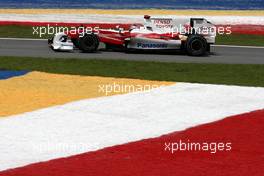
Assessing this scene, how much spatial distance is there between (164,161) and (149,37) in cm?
1289

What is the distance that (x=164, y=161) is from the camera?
380 inches

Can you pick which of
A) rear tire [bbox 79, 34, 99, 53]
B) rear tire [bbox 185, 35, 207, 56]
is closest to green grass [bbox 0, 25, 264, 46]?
rear tire [bbox 185, 35, 207, 56]

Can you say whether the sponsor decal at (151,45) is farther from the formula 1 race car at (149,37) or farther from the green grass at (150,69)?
the green grass at (150,69)

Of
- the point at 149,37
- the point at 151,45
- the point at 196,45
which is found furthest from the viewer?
the point at 196,45

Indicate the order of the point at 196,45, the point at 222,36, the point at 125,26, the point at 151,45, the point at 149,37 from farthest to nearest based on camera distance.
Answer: the point at 125,26, the point at 222,36, the point at 196,45, the point at 151,45, the point at 149,37

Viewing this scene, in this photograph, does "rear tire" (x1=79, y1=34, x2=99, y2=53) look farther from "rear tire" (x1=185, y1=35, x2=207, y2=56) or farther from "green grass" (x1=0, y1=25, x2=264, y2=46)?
"green grass" (x1=0, y1=25, x2=264, y2=46)

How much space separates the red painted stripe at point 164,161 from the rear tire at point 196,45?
37.0 feet

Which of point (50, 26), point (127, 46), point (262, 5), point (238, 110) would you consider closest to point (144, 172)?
point (238, 110)

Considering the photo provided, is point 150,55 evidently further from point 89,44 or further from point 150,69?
point 150,69

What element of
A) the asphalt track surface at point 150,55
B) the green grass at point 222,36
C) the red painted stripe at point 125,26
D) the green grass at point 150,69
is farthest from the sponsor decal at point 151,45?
the red painted stripe at point 125,26

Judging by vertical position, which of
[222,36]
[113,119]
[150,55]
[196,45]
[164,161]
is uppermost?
[164,161]

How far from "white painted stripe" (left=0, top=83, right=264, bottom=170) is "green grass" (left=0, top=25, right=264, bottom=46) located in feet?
40.2

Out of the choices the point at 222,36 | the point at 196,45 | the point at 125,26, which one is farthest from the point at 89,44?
the point at 222,36

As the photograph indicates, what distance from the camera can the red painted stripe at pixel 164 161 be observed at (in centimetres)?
908
